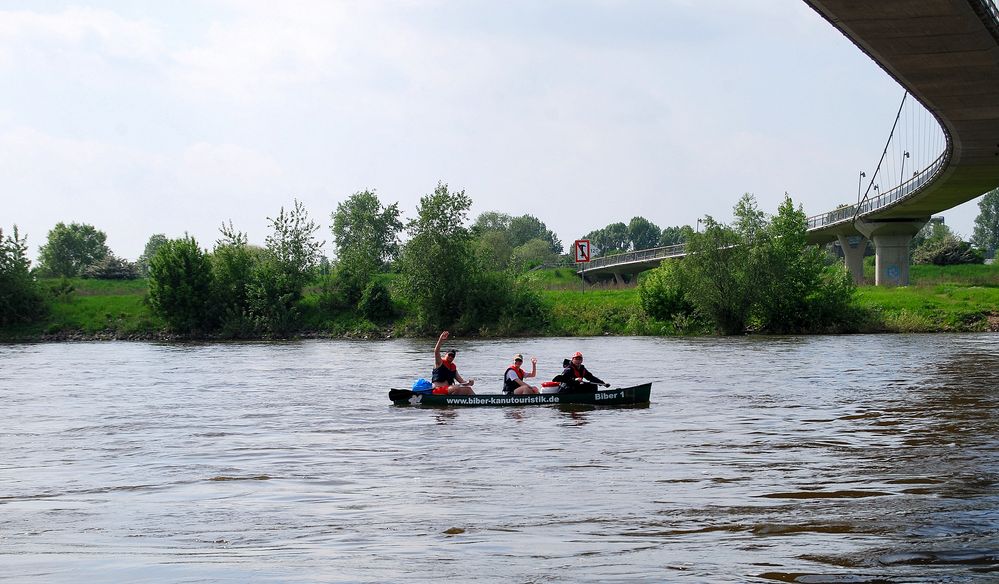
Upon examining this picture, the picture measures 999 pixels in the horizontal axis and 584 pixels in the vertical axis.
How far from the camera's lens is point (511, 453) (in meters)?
17.3

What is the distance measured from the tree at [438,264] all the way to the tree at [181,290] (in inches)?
529

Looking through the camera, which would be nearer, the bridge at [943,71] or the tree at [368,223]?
the bridge at [943,71]

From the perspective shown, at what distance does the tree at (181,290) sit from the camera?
64.9 meters

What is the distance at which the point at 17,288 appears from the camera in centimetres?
6781

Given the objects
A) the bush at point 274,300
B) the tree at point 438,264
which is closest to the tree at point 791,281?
the tree at point 438,264

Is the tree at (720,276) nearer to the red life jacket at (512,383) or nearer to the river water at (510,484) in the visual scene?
the river water at (510,484)

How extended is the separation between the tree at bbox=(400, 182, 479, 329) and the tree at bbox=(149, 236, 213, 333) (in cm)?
1344

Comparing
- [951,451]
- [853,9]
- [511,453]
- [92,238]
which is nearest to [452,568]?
[511,453]

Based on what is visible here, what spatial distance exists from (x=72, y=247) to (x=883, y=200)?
298 feet

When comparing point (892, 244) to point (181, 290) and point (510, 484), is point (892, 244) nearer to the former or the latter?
point (181, 290)

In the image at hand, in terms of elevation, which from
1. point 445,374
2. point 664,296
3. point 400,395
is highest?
point 664,296

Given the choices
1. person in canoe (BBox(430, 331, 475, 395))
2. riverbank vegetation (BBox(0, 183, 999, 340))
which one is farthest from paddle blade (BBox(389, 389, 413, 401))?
riverbank vegetation (BBox(0, 183, 999, 340))

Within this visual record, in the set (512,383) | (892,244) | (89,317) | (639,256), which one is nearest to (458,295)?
(89,317)

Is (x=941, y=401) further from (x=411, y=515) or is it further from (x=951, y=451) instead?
(x=411, y=515)
